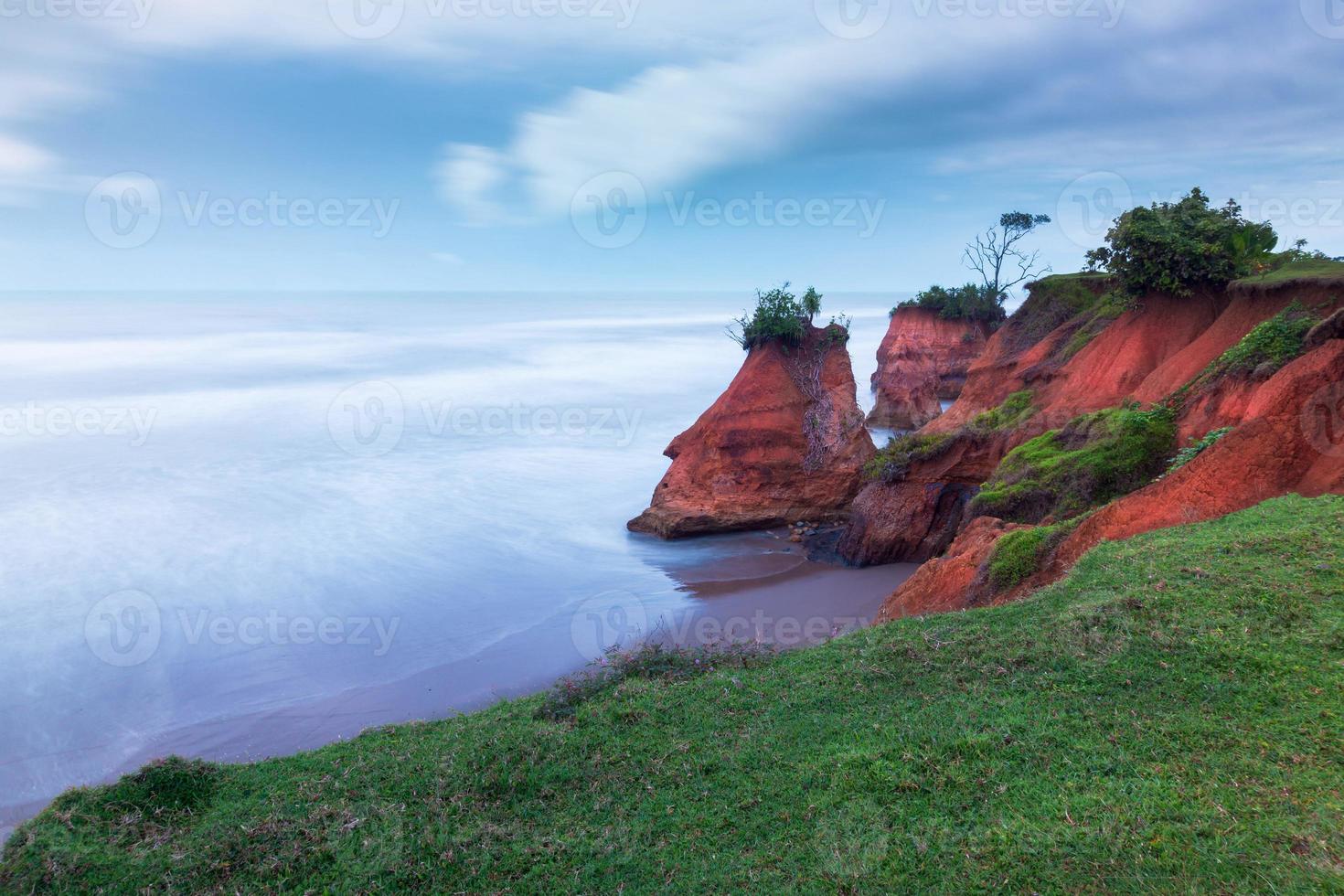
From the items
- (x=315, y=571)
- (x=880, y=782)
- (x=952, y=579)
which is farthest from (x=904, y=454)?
(x=315, y=571)

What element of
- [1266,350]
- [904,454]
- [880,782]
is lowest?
[880,782]

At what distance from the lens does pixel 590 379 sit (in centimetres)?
6166

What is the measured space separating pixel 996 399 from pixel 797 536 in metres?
9.58

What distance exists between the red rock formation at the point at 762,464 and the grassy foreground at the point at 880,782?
13431mm

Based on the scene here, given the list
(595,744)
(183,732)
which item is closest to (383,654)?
(183,732)

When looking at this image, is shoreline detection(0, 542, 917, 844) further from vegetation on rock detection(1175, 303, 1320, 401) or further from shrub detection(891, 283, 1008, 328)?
shrub detection(891, 283, 1008, 328)

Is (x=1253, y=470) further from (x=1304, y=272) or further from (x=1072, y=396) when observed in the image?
(x=1072, y=396)

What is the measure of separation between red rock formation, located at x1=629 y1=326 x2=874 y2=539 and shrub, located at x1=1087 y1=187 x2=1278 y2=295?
29.4 feet

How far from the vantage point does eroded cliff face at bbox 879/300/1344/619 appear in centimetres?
1120

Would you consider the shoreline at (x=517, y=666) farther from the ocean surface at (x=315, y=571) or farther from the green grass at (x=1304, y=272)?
the green grass at (x=1304, y=272)

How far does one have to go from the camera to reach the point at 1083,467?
14.8 metres

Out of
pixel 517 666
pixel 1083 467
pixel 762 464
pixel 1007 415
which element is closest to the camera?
pixel 1083 467

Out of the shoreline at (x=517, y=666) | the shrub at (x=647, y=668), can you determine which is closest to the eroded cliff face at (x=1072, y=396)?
the shoreline at (x=517, y=666)

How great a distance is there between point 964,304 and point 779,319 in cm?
2180
